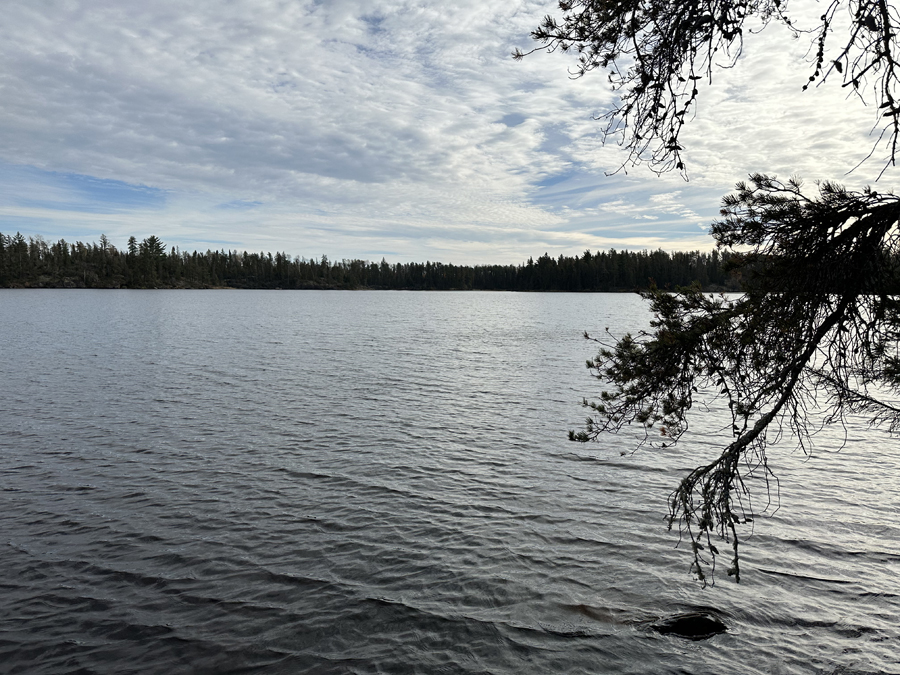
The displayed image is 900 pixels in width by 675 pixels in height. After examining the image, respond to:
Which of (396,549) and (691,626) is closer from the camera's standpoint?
(691,626)

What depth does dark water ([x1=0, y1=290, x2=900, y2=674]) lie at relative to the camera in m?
7.61

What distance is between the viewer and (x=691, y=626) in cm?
810

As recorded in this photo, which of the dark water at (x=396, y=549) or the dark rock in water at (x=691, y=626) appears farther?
the dark rock in water at (x=691, y=626)

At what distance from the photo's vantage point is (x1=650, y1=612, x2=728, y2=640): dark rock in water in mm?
7965

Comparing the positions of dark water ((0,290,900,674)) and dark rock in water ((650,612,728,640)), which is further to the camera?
dark rock in water ((650,612,728,640))

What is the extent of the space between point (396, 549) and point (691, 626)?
16.8ft

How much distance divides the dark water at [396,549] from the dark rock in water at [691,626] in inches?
7.0

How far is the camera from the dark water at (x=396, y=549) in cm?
761

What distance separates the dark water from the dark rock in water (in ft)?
0.59

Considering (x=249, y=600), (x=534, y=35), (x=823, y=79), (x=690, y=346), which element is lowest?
(x=249, y=600)

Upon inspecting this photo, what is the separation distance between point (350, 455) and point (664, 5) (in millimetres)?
13415

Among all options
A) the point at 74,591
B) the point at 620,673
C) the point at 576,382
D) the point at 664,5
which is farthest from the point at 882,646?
the point at 576,382

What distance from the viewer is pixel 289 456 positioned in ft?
52.8

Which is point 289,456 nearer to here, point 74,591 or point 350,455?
point 350,455
